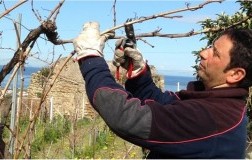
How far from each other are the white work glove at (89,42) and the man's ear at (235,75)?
58cm

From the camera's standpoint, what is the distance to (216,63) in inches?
81.8

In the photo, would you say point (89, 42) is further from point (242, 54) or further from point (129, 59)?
point (242, 54)

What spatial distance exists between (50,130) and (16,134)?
29.1 ft

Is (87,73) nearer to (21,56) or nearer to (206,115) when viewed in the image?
(21,56)

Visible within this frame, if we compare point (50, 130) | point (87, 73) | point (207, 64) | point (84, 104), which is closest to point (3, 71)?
point (87, 73)

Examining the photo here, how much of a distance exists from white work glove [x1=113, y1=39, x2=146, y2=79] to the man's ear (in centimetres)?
57

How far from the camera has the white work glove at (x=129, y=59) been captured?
7.88 feet

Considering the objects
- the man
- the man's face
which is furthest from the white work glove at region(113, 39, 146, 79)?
the man's face

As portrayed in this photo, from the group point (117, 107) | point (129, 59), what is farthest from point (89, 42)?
point (129, 59)

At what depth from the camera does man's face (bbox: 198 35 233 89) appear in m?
2.07

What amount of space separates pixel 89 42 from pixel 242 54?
68 cm

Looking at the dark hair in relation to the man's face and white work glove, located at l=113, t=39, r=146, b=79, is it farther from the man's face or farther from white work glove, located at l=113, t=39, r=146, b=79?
white work glove, located at l=113, t=39, r=146, b=79

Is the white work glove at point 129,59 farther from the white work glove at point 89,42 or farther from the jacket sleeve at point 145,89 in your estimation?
the white work glove at point 89,42

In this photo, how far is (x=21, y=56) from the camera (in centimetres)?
216
